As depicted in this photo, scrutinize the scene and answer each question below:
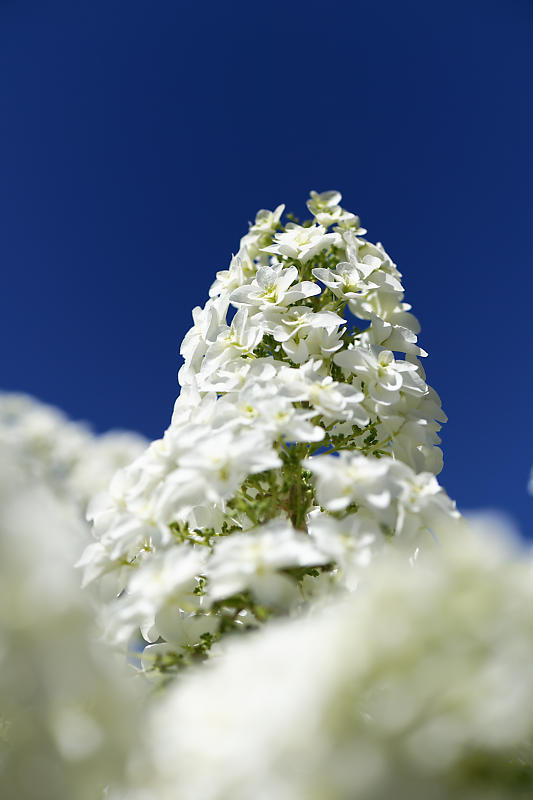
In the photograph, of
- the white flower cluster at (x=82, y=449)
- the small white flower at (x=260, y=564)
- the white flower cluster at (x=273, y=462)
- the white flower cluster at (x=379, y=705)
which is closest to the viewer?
the white flower cluster at (x=379, y=705)

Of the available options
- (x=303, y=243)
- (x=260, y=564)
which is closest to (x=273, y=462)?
(x=260, y=564)

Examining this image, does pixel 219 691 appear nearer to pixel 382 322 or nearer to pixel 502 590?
pixel 502 590

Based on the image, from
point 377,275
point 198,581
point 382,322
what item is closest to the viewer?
point 198,581

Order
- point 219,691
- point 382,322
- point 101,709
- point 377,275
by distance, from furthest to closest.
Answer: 1. point 377,275
2. point 382,322
3. point 101,709
4. point 219,691

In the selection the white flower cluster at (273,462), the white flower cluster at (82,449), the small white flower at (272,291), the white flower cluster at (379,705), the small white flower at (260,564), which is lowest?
the white flower cluster at (379,705)

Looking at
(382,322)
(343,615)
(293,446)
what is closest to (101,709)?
(343,615)

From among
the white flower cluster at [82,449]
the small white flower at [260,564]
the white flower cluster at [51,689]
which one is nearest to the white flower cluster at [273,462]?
the small white flower at [260,564]

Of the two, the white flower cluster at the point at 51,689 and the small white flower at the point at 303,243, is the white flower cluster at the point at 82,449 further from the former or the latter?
the white flower cluster at the point at 51,689

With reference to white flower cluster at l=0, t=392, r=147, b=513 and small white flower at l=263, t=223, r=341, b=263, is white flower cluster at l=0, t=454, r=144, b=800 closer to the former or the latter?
small white flower at l=263, t=223, r=341, b=263
